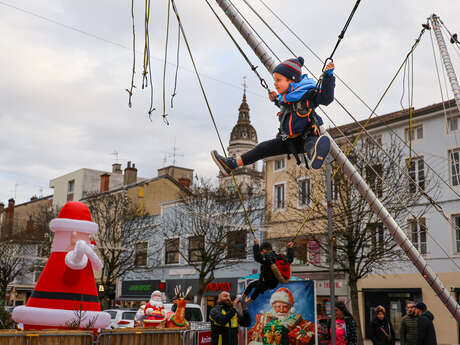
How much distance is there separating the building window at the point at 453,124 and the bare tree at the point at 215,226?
462 inches

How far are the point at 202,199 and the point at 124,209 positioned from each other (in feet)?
25.7

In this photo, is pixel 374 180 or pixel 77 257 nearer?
pixel 77 257

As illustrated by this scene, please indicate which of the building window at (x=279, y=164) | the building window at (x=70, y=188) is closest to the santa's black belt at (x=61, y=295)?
the building window at (x=279, y=164)

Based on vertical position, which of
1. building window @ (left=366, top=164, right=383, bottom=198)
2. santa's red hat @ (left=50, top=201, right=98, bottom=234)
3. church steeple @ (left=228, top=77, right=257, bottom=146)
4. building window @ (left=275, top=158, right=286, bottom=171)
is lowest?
santa's red hat @ (left=50, top=201, right=98, bottom=234)

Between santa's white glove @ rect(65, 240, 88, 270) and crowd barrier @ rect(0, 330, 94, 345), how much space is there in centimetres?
127

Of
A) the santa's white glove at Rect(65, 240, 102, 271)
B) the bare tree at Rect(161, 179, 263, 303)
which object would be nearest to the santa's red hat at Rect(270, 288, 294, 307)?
the santa's white glove at Rect(65, 240, 102, 271)

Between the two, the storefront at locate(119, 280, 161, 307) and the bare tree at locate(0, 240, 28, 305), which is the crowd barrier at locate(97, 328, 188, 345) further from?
the bare tree at locate(0, 240, 28, 305)

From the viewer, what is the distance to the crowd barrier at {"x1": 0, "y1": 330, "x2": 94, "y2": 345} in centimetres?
862

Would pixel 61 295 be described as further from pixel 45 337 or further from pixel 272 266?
pixel 272 266

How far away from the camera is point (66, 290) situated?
10031 millimetres

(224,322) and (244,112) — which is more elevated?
(244,112)

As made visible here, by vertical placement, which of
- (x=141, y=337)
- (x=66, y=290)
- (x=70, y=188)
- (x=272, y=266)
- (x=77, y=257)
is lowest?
(x=141, y=337)

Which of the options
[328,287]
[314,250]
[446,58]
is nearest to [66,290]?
[446,58]

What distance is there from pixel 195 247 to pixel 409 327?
22.6 meters
